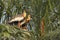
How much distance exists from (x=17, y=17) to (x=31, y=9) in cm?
11

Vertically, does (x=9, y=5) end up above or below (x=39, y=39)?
above

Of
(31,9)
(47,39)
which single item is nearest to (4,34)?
(47,39)

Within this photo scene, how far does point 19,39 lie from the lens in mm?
675

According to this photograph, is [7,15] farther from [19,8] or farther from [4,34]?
[4,34]

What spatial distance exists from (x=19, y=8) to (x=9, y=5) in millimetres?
59

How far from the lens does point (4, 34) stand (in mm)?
642

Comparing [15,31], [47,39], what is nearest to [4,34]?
[15,31]

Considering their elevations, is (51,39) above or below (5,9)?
below

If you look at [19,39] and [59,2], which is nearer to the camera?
[19,39]

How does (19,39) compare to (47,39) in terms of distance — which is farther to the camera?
(47,39)

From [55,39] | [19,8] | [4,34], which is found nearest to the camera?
[4,34]

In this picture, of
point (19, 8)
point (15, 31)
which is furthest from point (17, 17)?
point (15, 31)

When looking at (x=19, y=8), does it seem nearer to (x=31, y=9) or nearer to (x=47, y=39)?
(x=31, y=9)

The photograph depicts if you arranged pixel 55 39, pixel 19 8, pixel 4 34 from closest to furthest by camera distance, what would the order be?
pixel 4 34
pixel 55 39
pixel 19 8
